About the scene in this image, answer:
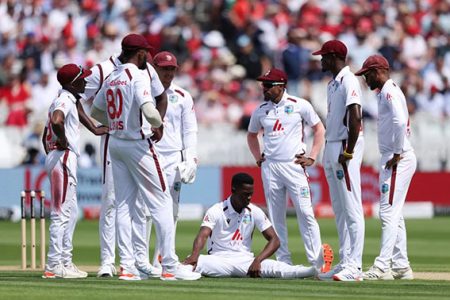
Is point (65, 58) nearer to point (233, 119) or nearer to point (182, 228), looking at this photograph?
point (233, 119)

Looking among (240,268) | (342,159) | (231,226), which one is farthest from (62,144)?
(342,159)

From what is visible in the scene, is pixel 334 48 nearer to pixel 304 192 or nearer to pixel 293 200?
pixel 304 192

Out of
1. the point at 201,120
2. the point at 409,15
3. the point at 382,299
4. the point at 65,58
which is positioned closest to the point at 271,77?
the point at 382,299

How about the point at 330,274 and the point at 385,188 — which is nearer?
the point at 330,274

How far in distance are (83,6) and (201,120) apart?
193 inches

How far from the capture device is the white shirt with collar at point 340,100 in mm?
12250

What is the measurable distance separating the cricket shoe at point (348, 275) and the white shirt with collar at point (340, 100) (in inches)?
47.9

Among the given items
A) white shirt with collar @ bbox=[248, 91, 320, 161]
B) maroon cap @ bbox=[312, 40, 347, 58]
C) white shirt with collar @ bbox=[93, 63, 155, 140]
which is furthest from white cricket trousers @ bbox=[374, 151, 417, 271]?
white shirt with collar @ bbox=[93, 63, 155, 140]

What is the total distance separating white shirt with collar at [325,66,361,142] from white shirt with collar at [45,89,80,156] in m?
2.44

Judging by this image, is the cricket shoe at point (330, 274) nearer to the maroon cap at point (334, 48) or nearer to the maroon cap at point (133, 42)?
the maroon cap at point (334, 48)

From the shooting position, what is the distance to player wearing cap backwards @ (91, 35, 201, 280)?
38.6 feet

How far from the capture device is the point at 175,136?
13672 millimetres

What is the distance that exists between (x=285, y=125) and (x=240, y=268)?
158 centimetres

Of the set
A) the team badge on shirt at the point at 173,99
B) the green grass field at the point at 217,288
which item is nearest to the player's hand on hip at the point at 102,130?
the team badge on shirt at the point at 173,99
